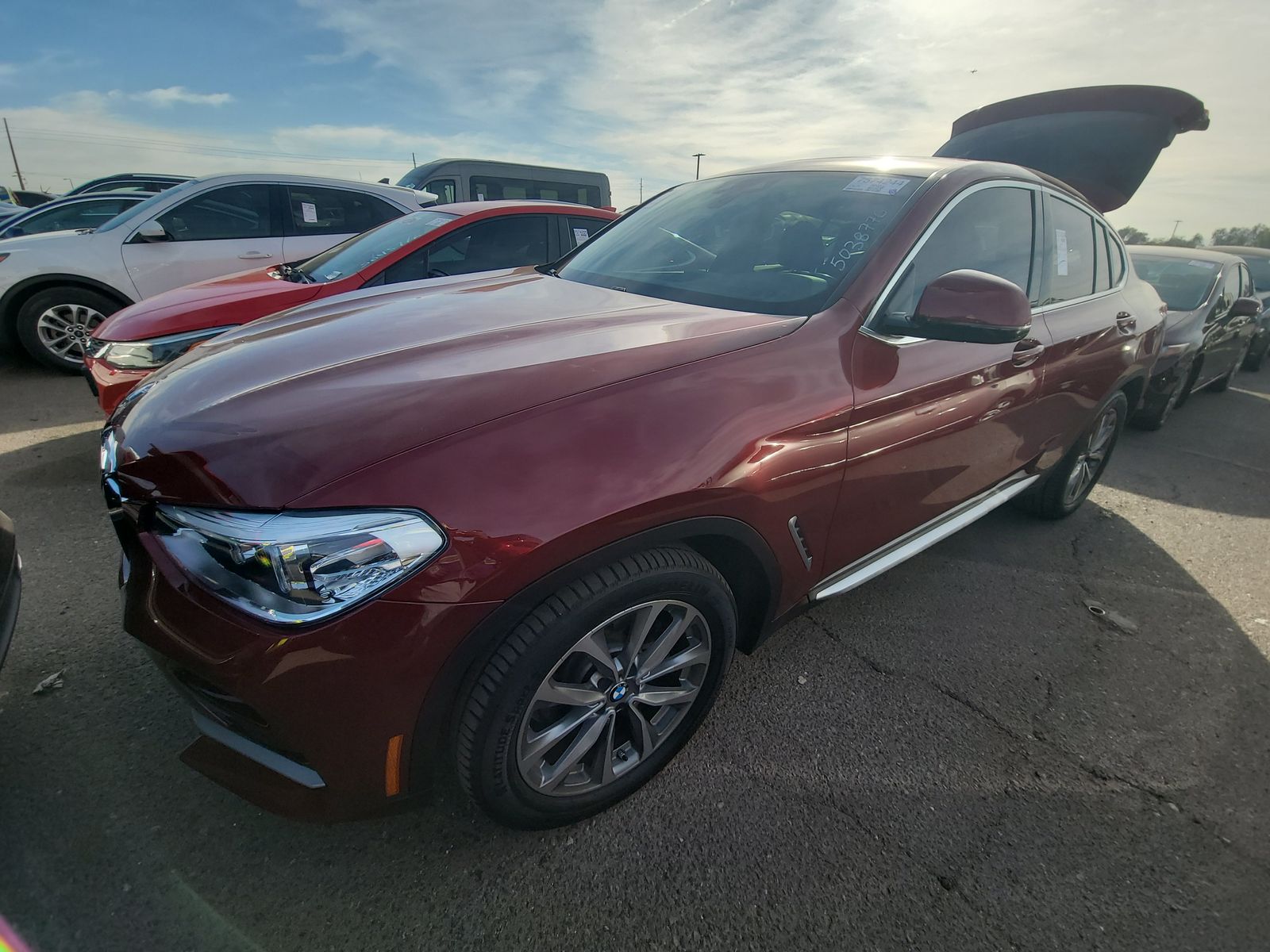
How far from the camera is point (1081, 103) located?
502 centimetres

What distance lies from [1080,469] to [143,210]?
7.41 metres

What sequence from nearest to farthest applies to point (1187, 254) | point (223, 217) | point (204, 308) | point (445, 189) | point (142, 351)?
point (142, 351), point (204, 308), point (223, 217), point (1187, 254), point (445, 189)

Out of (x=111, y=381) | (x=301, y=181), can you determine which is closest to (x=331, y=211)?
(x=301, y=181)

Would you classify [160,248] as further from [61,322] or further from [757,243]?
[757,243]

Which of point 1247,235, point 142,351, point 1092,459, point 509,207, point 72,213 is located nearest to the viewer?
point 142,351

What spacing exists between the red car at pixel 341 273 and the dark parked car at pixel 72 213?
21.7 ft

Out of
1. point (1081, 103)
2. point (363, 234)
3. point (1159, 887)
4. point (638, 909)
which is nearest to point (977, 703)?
point (1159, 887)

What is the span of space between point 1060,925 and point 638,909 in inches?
40.2

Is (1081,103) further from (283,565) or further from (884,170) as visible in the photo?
(283,565)

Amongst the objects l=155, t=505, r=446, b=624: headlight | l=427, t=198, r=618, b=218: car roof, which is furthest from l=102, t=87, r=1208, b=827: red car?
l=427, t=198, r=618, b=218: car roof

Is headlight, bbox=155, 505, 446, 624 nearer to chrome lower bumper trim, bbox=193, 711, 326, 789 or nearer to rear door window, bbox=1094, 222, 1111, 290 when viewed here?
chrome lower bumper trim, bbox=193, 711, 326, 789

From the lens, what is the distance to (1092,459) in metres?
3.70

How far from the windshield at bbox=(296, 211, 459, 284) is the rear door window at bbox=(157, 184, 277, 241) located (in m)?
1.79

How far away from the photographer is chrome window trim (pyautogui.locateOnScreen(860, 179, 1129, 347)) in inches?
76.1
